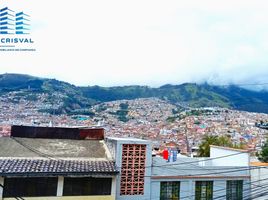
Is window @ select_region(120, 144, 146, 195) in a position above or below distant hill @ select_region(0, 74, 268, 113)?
below

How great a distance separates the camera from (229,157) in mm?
20328

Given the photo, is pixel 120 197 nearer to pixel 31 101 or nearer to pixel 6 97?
pixel 31 101

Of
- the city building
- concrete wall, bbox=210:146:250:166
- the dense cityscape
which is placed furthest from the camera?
the dense cityscape

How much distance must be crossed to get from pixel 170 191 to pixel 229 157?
5302 mm

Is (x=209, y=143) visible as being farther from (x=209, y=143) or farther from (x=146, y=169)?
(x=146, y=169)

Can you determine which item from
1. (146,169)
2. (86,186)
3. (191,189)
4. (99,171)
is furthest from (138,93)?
(99,171)

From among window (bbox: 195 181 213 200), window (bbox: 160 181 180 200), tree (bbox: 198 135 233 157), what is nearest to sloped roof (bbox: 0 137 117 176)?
window (bbox: 160 181 180 200)

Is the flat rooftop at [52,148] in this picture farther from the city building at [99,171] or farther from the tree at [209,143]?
the tree at [209,143]

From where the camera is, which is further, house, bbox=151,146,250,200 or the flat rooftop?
house, bbox=151,146,250,200

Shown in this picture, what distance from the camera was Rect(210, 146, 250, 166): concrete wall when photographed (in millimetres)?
19234

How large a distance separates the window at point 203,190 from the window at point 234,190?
1.12 meters

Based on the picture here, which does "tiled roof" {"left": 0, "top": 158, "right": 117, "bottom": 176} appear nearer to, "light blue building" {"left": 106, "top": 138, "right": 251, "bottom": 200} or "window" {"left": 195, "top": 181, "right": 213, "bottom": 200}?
"light blue building" {"left": 106, "top": 138, "right": 251, "bottom": 200}

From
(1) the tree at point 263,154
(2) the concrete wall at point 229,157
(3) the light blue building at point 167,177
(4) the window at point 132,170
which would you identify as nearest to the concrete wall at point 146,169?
(3) the light blue building at point 167,177

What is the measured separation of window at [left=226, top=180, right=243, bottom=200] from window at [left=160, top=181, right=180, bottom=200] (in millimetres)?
3084
